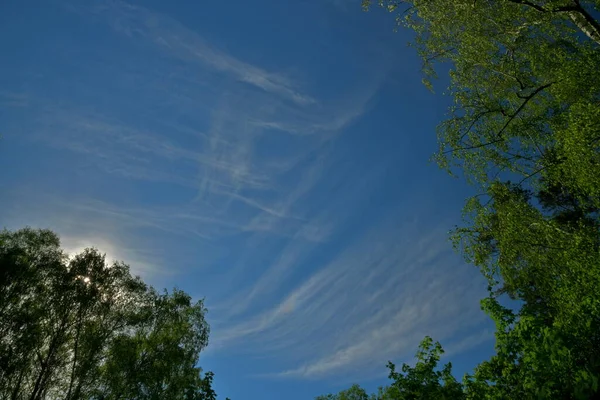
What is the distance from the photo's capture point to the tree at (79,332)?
22812 mm

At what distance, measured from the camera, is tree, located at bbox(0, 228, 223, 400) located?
2281 centimetres

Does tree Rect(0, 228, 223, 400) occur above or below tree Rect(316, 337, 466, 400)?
above

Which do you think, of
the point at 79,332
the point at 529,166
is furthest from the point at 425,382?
the point at 79,332

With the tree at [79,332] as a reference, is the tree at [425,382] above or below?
below

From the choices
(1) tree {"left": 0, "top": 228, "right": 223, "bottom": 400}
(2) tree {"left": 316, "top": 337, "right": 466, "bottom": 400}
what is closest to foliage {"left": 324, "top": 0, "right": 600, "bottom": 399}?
(2) tree {"left": 316, "top": 337, "right": 466, "bottom": 400}

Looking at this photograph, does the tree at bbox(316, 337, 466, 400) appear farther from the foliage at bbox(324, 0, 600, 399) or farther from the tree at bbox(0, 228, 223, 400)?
the tree at bbox(0, 228, 223, 400)

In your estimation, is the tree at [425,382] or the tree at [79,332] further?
the tree at [79,332]

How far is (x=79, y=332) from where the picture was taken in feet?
81.3

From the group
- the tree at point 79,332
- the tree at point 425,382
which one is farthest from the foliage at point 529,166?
the tree at point 79,332

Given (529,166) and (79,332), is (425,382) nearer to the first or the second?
(529,166)

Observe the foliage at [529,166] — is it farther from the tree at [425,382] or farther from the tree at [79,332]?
the tree at [79,332]

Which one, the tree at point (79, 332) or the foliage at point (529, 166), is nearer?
the foliage at point (529, 166)

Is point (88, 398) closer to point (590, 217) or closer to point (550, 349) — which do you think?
point (550, 349)

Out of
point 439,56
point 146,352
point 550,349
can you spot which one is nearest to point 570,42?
point 439,56
